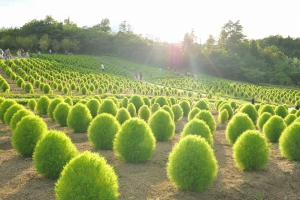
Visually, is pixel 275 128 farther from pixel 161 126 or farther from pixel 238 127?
pixel 161 126

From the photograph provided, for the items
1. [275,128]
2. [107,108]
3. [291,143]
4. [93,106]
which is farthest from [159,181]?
[93,106]

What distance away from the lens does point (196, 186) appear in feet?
20.2

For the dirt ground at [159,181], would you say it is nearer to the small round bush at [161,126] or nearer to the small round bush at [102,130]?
the small round bush at [102,130]

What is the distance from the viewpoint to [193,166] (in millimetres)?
6086

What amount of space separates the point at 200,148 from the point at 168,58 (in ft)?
240

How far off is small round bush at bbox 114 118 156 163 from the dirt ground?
0.26 metres

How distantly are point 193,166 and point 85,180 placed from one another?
2583 millimetres

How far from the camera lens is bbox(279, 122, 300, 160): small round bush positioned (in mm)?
8922

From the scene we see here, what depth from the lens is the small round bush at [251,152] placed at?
7743mm

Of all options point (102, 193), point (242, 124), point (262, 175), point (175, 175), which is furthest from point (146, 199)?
point (242, 124)

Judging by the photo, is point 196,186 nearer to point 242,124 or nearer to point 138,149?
point 138,149

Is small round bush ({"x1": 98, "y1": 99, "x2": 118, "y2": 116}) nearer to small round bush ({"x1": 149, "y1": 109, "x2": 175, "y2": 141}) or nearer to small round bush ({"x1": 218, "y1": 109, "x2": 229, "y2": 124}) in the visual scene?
small round bush ({"x1": 149, "y1": 109, "x2": 175, "y2": 141})

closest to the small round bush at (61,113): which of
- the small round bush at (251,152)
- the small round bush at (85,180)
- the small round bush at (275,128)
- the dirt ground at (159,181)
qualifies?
the dirt ground at (159,181)

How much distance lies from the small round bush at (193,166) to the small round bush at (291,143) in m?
4.17
